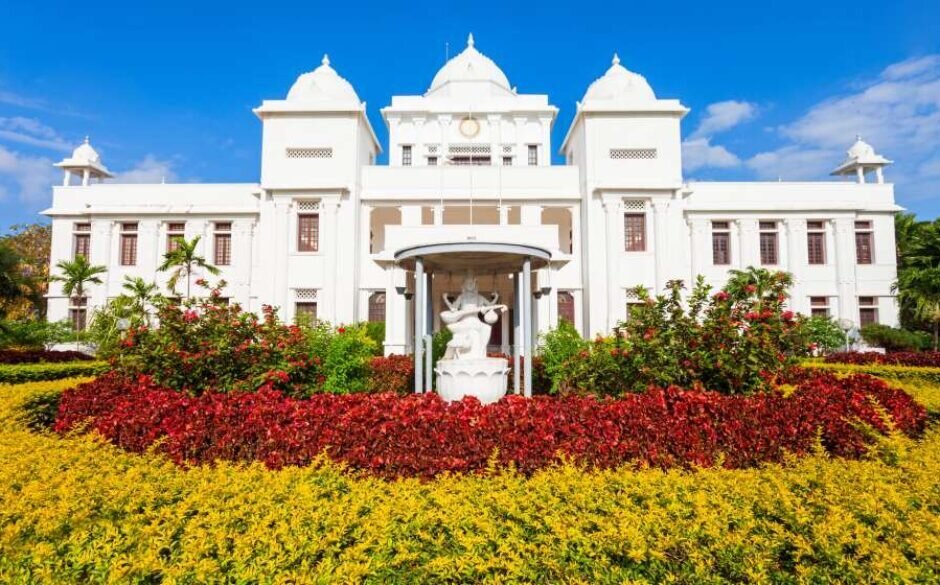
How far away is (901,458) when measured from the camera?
329cm

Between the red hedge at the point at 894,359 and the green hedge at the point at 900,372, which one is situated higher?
the red hedge at the point at 894,359

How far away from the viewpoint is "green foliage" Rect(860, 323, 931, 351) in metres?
17.9

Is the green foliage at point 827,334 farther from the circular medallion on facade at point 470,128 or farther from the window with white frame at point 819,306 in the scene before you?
the circular medallion on facade at point 470,128

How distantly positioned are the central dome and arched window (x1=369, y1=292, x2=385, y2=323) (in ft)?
35.2

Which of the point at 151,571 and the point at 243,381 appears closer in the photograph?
the point at 151,571

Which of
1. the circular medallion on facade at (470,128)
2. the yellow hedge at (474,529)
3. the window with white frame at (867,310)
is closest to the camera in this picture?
the yellow hedge at (474,529)

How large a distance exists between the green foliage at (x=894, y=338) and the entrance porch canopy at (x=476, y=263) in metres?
17.8

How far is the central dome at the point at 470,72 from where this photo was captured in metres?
23.6

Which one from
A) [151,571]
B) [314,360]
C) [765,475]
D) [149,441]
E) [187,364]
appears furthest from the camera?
[314,360]

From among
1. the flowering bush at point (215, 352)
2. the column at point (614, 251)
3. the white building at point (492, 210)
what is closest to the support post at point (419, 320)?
the flowering bush at point (215, 352)

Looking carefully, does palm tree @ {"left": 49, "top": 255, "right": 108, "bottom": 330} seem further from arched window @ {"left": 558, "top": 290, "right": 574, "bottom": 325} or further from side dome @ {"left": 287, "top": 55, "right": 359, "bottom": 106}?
arched window @ {"left": 558, "top": 290, "right": 574, "bottom": 325}

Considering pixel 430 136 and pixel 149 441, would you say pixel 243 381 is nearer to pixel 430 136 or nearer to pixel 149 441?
pixel 149 441

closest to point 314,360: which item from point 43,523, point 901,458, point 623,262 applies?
point 43,523

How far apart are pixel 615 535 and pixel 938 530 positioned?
4.50 feet
